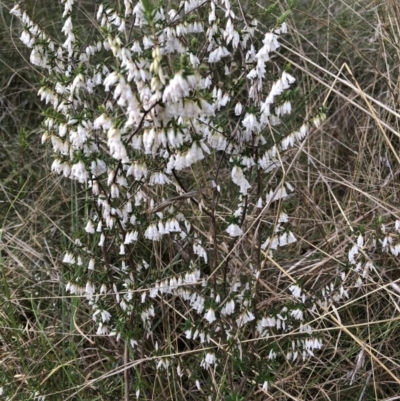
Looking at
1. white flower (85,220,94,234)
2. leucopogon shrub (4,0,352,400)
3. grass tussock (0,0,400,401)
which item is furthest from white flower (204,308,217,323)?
white flower (85,220,94,234)

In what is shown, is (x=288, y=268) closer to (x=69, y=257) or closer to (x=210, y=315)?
(x=210, y=315)

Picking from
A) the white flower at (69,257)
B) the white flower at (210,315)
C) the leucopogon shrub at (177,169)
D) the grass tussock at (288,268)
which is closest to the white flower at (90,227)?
the leucopogon shrub at (177,169)

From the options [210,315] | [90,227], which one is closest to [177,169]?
[90,227]

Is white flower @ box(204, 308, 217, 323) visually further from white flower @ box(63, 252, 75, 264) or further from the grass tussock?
white flower @ box(63, 252, 75, 264)

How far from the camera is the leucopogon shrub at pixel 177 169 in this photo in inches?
86.7

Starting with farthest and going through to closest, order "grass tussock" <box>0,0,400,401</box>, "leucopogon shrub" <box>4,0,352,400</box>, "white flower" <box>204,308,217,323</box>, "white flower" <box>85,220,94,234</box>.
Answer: "grass tussock" <box>0,0,400,401</box>, "white flower" <box>85,220,94,234</box>, "white flower" <box>204,308,217,323</box>, "leucopogon shrub" <box>4,0,352,400</box>

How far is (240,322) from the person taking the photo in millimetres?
2822

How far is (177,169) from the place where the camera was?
264 cm

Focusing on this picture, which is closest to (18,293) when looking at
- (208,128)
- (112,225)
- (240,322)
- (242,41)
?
(112,225)

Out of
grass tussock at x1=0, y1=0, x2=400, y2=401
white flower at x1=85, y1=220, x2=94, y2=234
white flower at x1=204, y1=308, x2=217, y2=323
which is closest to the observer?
white flower at x1=204, y1=308, x2=217, y2=323

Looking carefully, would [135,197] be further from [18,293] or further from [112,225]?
[18,293]

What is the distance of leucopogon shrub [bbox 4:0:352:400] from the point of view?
2.20 m

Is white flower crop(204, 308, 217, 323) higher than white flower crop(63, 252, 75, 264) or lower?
lower

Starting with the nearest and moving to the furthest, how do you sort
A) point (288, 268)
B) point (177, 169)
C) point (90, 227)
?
point (177, 169), point (90, 227), point (288, 268)
